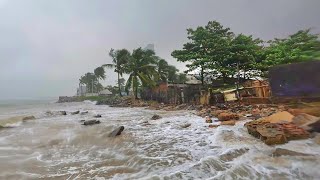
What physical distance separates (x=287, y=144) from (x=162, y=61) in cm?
3777

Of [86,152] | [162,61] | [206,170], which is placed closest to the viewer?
[206,170]

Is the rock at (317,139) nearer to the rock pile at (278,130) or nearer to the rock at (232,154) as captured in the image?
the rock pile at (278,130)

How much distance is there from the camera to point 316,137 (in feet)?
23.9

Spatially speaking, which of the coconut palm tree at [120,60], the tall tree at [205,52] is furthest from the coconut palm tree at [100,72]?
the tall tree at [205,52]

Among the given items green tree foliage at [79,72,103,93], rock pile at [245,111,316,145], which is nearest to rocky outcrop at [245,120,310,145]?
rock pile at [245,111,316,145]

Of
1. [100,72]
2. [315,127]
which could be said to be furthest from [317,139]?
[100,72]

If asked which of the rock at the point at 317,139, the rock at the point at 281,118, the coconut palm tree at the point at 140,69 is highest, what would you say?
the coconut palm tree at the point at 140,69

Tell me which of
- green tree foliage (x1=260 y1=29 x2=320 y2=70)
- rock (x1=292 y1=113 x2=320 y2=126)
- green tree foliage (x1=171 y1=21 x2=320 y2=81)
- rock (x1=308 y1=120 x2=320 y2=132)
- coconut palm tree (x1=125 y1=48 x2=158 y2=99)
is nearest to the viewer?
rock (x1=308 y1=120 x2=320 y2=132)

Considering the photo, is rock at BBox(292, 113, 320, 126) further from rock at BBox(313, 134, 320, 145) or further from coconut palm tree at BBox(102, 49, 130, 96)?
coconut palm tree at BBox(102, 49, 130, 96)

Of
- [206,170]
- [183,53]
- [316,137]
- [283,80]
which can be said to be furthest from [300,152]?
[183,53]

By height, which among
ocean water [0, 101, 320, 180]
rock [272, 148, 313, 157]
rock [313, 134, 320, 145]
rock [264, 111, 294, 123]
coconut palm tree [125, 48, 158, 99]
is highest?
coconut palm tree [125, 48, 158, 99]

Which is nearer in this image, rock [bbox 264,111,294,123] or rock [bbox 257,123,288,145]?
rock [bbox 257,123,288,145]

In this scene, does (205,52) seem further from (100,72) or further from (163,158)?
(100,72)

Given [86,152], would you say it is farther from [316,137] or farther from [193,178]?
[316,137]
